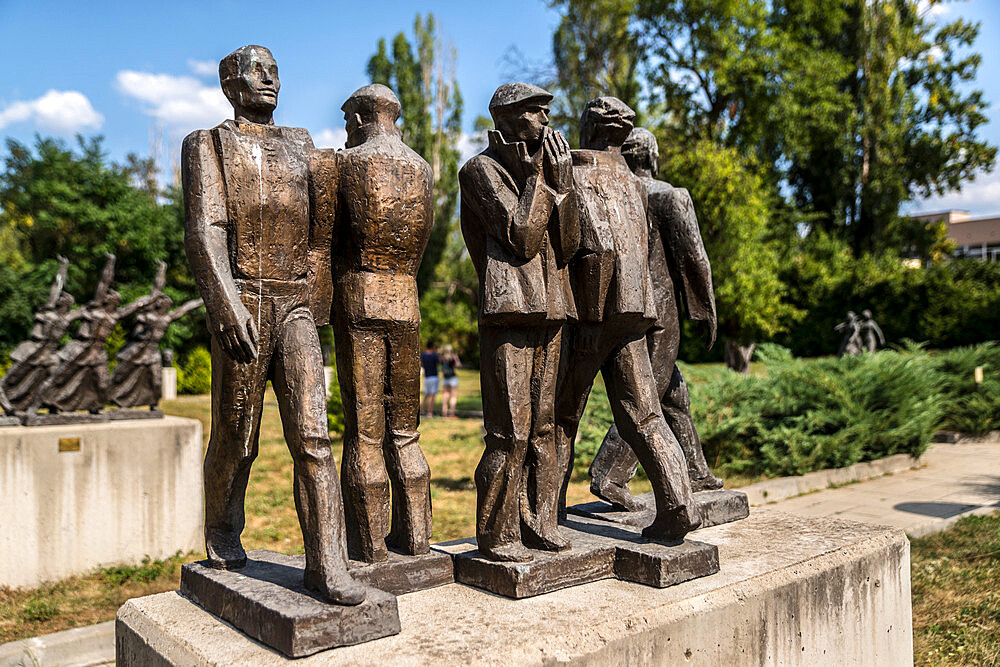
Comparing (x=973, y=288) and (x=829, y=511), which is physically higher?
(x=973, y=288)

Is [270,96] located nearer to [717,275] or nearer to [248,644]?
[248,644]

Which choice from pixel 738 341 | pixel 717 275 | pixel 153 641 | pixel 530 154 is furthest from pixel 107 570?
pixel 738 341

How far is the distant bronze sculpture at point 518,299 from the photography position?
3.56 m

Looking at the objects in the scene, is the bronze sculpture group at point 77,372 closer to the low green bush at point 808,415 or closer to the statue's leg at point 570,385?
the low green bush at point 808,415

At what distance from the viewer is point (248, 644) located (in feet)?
9.73

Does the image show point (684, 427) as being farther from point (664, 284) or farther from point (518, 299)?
point (518, 299)

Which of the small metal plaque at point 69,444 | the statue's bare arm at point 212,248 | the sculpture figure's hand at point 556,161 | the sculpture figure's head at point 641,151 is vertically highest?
the sculpture figure's head at point 641,151

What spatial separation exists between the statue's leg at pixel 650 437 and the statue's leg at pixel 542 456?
0.40m

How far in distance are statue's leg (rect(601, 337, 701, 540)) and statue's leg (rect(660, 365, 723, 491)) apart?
1173 millimetres

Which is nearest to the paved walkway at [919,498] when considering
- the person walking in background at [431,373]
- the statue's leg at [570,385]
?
the statue's leg at [570,385]

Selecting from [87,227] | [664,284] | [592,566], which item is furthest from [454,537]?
[87,227]

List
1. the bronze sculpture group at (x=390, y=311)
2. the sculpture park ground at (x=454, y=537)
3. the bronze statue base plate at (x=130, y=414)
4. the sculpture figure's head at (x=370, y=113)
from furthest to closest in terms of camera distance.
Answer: the bronze statue base plate at (x=130, y=414) → the sculpture park ground at (x=454, y=537) → the sculpture figure's head at (x=370, y=113) → the bronze sculpture group at (x=390, y=311)

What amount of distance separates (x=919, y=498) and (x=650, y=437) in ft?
21.0

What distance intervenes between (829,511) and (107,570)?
273 inches
